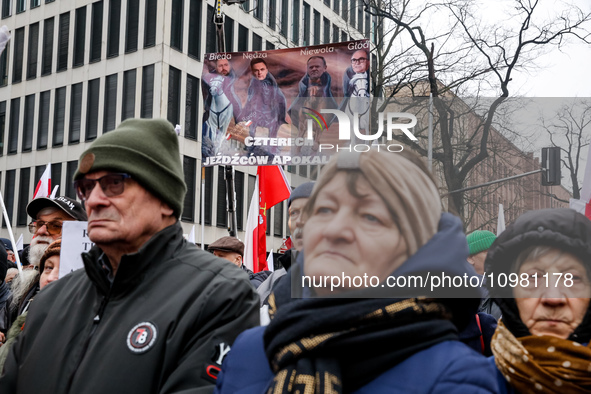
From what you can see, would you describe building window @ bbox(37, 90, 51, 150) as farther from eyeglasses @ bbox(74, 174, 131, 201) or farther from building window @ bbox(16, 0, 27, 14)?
eyeglasses @ bbox(74, 174, 131, 201)

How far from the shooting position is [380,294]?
145 centimetres

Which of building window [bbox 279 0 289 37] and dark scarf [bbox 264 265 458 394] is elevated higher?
building window [bbox 279 0 289 37]

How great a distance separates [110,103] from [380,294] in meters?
28.4

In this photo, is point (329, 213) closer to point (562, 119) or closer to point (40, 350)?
point (562, 119)

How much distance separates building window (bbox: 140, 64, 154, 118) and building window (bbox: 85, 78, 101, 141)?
2685 mm

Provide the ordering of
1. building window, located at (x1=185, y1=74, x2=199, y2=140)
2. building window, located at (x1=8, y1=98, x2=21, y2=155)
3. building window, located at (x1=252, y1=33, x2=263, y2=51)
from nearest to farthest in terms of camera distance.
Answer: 1. building window, located at (x1=185, y1=74, x2=199, y2=140)
2. building window, located at (x1=252, y1=33, x2=263, y2=51)
3. building window, located at (x1=8, y1=98, x2=21, y2=155)

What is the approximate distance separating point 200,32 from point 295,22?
5.37 m

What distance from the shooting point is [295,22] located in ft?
106

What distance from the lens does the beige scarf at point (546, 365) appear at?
1722 millimetres

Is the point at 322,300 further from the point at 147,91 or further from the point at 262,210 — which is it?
the point at 147,91

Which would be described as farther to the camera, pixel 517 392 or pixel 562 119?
pixel 517 392

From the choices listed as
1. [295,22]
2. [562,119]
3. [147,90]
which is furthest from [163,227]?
[295,22]

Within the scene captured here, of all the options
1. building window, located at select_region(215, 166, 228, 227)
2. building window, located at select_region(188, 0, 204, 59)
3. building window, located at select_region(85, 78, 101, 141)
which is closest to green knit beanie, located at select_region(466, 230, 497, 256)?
building window, located at select_region(215, 166, 228, 227)

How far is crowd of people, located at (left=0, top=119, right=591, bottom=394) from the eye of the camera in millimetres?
1437
